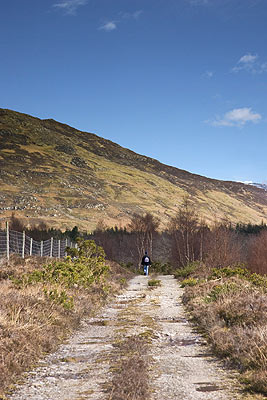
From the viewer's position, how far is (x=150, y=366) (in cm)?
689

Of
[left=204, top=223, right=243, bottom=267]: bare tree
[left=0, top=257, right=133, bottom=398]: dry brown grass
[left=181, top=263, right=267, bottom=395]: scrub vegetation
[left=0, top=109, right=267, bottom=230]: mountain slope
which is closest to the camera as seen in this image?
[left=181, top=263, right=267, bottom=395]: scrub vegetation

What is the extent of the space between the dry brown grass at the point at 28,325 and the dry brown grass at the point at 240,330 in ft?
10.3

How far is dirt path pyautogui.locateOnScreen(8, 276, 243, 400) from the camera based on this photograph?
562cm

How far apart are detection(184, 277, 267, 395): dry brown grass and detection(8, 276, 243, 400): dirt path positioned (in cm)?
27

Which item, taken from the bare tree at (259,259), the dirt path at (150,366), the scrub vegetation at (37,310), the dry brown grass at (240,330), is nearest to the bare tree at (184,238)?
the bare tree at (259,259)

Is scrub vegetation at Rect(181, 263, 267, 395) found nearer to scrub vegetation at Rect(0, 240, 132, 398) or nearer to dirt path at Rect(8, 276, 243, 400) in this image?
dirt path at Rect(8, 276, 243, 400)

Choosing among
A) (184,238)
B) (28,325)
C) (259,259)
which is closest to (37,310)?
(28,325)

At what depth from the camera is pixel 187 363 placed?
715 cm

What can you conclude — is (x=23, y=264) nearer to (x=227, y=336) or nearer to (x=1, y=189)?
(x=227, y=336)

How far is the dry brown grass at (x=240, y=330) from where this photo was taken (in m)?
6.15

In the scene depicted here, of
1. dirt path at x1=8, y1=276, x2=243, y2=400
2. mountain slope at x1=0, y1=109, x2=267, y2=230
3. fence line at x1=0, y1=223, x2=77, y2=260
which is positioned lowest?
dirt path at x1=8, y1=276, x2=243, y2=400

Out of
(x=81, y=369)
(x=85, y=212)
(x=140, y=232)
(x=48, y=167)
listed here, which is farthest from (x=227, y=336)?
(x=48, y=167)

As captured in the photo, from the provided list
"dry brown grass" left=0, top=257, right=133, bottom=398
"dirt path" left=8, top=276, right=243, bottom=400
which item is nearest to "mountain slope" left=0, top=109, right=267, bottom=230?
"dry brown grass" left=0, top=257, right=133, bottom=398

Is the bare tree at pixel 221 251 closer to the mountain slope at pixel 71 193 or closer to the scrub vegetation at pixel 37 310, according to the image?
the scrub vegetation at pixel 37 310
